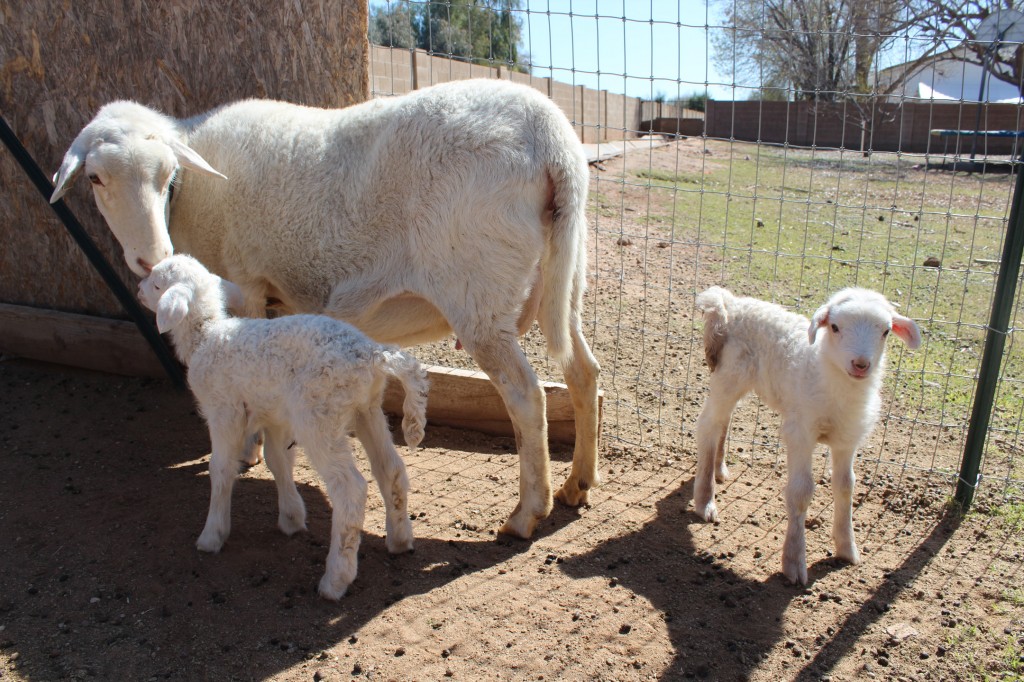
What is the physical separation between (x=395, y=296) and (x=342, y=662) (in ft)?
5.88

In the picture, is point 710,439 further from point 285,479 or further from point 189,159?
point 189,159

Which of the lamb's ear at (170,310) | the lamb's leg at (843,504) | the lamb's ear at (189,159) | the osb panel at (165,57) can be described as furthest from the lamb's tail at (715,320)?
the osb panel at (165,57)

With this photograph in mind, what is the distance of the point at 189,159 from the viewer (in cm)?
412

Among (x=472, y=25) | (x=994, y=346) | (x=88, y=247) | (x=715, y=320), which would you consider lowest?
(x=994, y=346)

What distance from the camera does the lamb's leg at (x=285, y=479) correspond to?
3.71m

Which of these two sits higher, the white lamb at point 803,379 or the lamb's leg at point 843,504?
the white lamb at point 803,379

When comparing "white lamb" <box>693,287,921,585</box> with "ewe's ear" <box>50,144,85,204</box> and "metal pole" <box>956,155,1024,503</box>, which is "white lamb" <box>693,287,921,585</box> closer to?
"metal pole" <box>956,155,1024,503</box>

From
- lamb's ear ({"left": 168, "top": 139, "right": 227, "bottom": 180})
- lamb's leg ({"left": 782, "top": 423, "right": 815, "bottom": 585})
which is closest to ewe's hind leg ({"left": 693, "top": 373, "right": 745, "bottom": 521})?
lamb's leg ({"left": 782, "top": 423, "right": 815, "bottom": 585})

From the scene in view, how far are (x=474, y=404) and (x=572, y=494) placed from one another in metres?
1.06

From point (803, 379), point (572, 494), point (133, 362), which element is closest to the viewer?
point (803, 379)

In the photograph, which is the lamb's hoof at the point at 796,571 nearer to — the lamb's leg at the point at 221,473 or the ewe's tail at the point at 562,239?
the ewe's tail at the point at 562,239


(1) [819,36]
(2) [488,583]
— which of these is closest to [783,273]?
(1) [819,36]

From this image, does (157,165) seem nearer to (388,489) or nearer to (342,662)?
(388,489)

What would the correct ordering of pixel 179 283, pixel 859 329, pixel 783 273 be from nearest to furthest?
pixel 859 329 < pixel 179 283 < pixel 783 273
